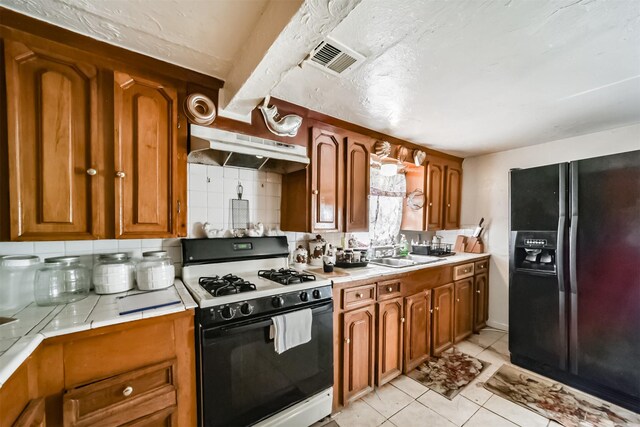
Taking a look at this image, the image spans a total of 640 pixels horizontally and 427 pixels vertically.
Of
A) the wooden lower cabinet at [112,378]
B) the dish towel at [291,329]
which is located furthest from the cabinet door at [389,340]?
the wooden lower cabinet at [112,378]

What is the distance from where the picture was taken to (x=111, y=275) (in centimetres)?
131

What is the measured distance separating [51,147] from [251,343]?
1.35 m

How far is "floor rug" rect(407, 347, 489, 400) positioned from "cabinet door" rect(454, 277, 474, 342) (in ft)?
0.93

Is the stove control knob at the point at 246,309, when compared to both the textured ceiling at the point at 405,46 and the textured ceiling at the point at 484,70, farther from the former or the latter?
the textured ceiling at the point at 484,70

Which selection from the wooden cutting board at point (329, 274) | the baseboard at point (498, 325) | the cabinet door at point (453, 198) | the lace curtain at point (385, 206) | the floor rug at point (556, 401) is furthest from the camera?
A: the cabinet door at point (453, 198)

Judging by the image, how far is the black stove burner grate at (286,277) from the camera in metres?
1.54

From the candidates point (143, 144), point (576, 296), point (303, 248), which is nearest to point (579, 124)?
point (576, 296)

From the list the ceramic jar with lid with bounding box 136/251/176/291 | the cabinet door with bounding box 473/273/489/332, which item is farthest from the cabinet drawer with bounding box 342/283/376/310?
the cabinet door with bounding box 473/273/489/332

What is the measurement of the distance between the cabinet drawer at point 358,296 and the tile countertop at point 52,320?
98 cm

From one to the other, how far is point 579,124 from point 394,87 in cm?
200

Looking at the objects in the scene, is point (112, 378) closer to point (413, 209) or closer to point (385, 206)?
point (385, 206)

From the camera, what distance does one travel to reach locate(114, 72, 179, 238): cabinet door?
1.27 m

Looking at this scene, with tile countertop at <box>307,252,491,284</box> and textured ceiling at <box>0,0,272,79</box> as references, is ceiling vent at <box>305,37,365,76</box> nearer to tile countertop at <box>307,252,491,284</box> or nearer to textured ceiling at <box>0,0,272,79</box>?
textured ceiling at <box>0,0,272,79</box>

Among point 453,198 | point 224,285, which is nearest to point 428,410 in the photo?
point 224,285
